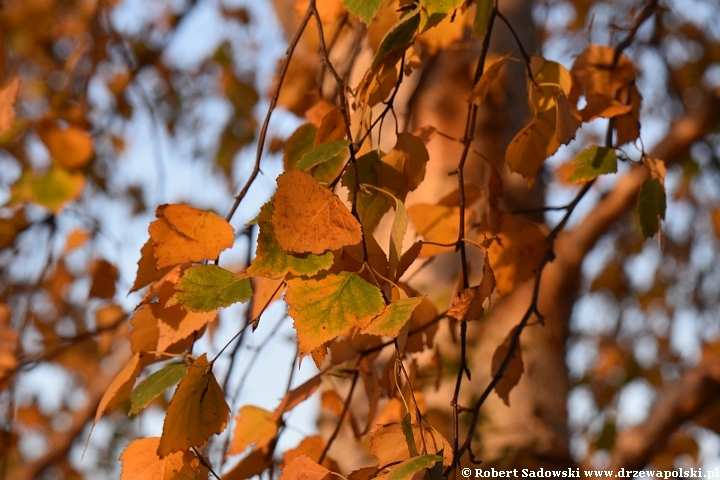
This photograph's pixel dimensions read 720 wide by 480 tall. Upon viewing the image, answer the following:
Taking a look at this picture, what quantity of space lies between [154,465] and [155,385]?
72mm

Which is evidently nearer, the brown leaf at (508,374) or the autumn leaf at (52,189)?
the brown leaf at (508,374)

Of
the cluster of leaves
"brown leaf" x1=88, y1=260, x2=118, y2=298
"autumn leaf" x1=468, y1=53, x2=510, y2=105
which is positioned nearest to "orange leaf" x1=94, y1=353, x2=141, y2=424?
the cluster of leaves

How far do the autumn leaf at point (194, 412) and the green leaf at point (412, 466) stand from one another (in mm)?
149

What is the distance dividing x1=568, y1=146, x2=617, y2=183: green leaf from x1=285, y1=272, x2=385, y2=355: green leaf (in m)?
0.23

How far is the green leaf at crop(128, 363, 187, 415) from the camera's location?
1.39 ft

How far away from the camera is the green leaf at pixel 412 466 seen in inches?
13.6

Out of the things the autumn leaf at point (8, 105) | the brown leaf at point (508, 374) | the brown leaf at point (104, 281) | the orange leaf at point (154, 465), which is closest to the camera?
the orange leaf at point (154, 465)

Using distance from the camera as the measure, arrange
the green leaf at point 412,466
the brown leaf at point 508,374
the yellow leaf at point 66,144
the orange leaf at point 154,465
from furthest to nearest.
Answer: the yellow leaf at point 66,144 < the brown leaf at point 508,374 < the orange leaf at point 154,465 < the green leaf at point 412,466

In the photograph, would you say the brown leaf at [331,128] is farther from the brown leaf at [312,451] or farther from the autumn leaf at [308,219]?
the brown leaf at [312,451]

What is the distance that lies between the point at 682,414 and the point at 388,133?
63 centimetres

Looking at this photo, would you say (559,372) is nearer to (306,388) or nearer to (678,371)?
(306,388)

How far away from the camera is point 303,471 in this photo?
42cm

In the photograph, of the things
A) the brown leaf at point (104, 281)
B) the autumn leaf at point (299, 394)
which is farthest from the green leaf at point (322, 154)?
the brown leaf at point (104, 281)

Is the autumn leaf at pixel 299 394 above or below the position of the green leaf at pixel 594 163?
below
